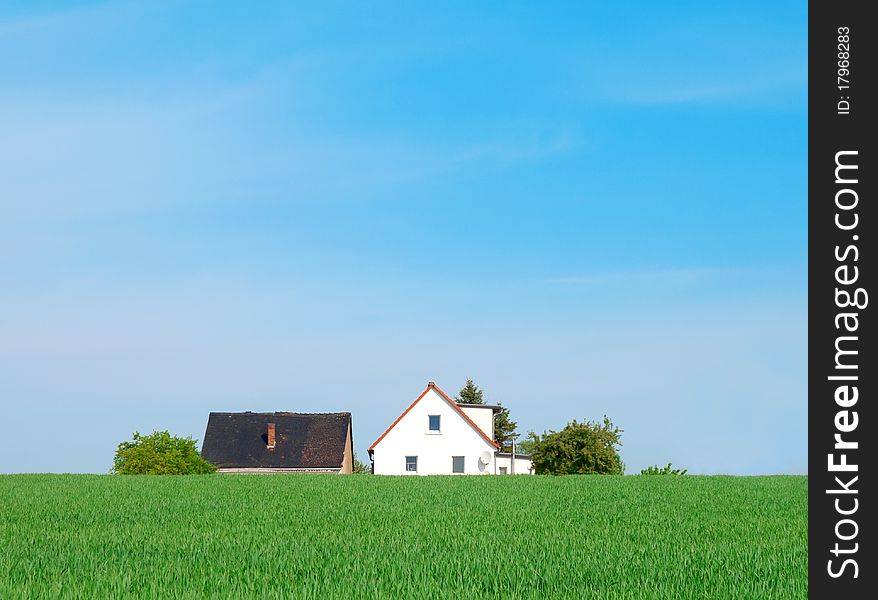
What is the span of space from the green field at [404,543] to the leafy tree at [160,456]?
51.1ft

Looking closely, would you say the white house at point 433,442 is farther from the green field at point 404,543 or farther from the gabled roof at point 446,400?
the green field at point 404,543

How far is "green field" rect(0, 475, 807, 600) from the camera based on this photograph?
912cm

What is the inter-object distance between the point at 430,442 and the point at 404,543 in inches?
1927

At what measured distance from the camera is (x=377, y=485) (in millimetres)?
26750

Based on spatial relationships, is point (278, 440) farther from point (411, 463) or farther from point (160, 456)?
point (160, 456)

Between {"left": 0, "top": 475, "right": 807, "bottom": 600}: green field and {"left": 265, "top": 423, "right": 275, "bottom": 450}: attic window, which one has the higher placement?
{"left": 0, "top": 475, "right": 807, "bottom": 600}: green field

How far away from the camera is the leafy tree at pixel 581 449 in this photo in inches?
1969

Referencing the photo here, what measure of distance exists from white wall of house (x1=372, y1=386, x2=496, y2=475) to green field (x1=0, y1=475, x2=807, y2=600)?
121ft

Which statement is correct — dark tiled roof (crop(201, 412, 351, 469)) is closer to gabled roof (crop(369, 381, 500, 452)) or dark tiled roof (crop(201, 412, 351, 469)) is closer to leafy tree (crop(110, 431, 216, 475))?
gabled roof (crop(369, 381, 500, 452))

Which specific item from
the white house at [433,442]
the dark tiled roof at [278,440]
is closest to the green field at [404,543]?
the white house at [433,442]

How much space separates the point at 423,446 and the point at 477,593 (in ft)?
174

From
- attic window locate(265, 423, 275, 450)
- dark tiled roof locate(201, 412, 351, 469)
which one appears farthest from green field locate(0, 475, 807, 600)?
attic window locate(265, 423, 275, 450)

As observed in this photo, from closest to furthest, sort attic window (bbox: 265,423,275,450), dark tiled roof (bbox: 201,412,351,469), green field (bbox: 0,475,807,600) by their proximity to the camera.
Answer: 1. green field (bbox: 0,475,807,600)
2. dark tiled roof (bbox: 201,412,351,469)
3. attic window (bbox: 265,423,275,450)
